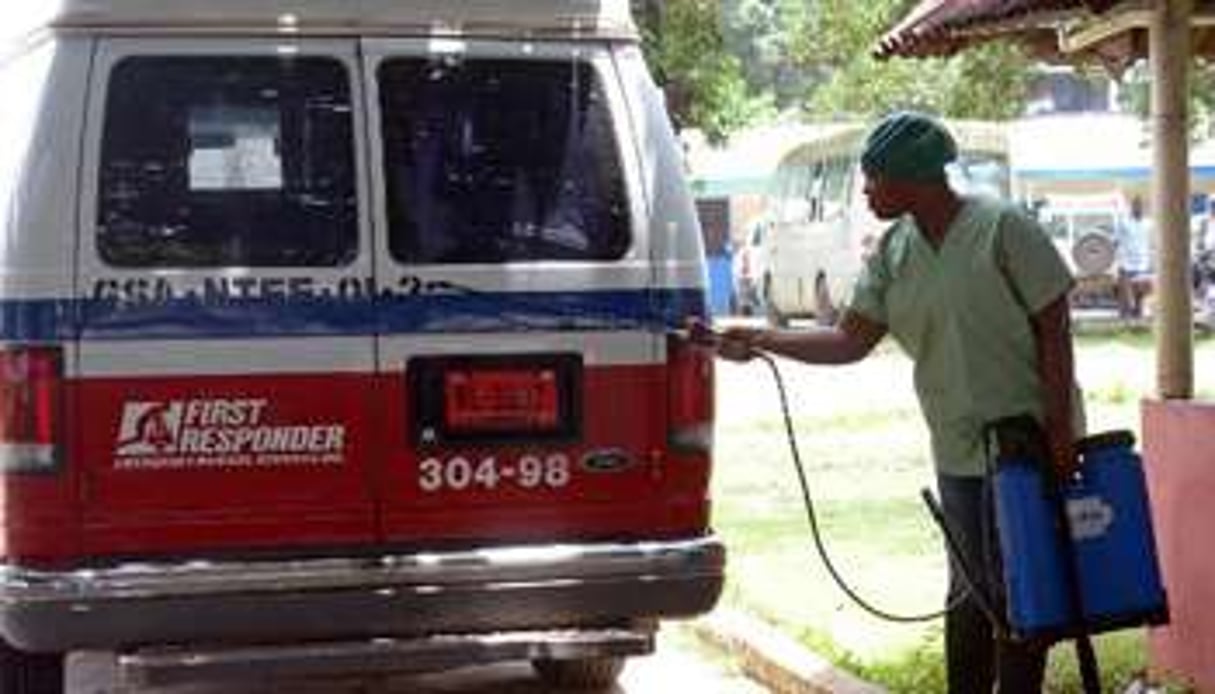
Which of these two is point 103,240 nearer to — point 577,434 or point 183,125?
point 183,125

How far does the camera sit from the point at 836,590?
921 centimetres

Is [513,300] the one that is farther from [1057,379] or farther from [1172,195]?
[1172,195]

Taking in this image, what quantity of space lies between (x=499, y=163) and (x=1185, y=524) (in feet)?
7.26

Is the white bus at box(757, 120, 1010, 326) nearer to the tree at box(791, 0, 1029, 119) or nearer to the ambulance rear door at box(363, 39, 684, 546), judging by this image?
the tree at box(791, 0, 1029, 119)

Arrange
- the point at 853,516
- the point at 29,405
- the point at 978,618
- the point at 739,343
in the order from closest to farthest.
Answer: the point at 978,618
the point at 739,343
the point at 29,405
the point at 853,516

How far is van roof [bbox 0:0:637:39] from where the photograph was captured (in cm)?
614

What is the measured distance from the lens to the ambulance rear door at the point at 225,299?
6.09 metres

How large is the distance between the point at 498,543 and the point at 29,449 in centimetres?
132

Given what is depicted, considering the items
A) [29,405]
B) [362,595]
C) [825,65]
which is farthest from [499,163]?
[825,65]

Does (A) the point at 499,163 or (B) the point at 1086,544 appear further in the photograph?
(A) the point at 499,163

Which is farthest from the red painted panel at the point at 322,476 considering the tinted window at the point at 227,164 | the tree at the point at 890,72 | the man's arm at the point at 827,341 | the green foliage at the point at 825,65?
the tree at the point at 890,72

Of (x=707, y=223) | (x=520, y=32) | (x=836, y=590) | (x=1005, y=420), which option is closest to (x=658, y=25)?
(x=836, y=590)

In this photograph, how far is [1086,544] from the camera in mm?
5137

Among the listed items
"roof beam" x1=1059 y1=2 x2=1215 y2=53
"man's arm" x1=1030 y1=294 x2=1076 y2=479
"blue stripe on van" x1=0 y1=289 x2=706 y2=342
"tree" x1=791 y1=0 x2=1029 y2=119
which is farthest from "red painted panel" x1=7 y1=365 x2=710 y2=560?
"tree" x1=791 y1=0 x2=1029 y2=119
